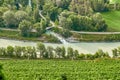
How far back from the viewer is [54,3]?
5297 cm

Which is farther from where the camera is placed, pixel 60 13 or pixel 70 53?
pixel 60 13

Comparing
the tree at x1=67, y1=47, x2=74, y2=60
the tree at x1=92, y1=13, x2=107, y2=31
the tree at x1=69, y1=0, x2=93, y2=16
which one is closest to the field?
the tree at x1=67, y1=47, x2=74, y2=60

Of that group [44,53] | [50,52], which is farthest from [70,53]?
[44,53]

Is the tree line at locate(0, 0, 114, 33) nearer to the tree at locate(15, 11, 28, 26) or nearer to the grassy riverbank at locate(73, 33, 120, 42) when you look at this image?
the tree at locate(15, 11, 28, 26)

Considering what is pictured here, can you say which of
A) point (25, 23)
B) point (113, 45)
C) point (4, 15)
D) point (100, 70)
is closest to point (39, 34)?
point (25, 23)

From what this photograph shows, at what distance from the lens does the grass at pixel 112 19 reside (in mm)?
46781

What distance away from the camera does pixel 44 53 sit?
3747 centimetres

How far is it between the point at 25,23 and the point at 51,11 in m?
6.53

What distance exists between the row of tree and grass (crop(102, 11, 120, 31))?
9899 millimetres

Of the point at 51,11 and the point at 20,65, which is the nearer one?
the point at 20,65

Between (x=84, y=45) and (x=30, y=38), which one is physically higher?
(x=30, y=38)

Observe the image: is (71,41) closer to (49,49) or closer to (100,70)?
(49,49)

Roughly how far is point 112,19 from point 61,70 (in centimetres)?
1817

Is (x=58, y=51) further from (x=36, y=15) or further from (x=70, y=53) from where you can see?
(x=36, y=15)
